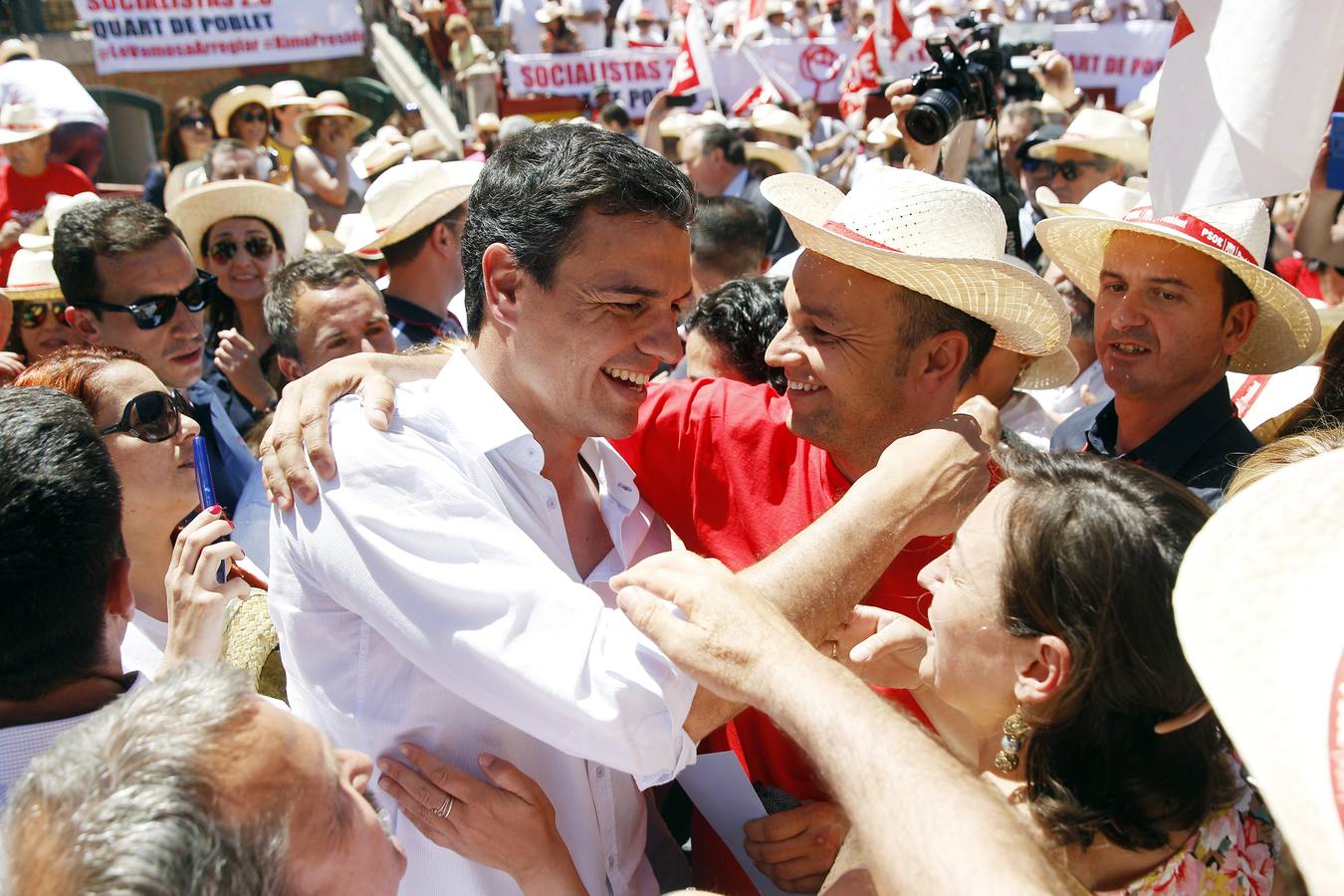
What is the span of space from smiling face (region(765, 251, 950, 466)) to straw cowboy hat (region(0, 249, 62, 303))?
362cm

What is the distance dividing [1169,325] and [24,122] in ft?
24.3

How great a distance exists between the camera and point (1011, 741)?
1911 millimetres

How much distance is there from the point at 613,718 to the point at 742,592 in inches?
10.8

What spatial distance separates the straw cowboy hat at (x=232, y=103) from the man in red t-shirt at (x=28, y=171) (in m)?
2.25

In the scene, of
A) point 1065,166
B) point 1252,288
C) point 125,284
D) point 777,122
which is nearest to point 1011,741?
point 1252,288

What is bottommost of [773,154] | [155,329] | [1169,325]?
[773,154]

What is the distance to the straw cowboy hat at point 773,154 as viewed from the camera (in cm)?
972

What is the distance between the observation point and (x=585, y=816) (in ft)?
7.03

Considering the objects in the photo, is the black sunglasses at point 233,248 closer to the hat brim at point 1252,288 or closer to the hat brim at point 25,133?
the hat brim at point 25,133

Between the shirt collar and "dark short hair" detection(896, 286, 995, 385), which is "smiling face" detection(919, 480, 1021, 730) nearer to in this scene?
"dark short hair" detection(896, 286, 995, 385)

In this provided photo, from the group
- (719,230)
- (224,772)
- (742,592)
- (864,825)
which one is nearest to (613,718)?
(742,592)

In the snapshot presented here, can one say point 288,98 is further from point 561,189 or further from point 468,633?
point 468,633

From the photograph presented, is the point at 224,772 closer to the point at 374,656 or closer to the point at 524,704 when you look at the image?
the point at 524,704

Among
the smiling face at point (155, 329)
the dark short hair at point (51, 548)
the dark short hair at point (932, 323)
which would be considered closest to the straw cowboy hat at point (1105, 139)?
the dark short hair at point (932, 323)
